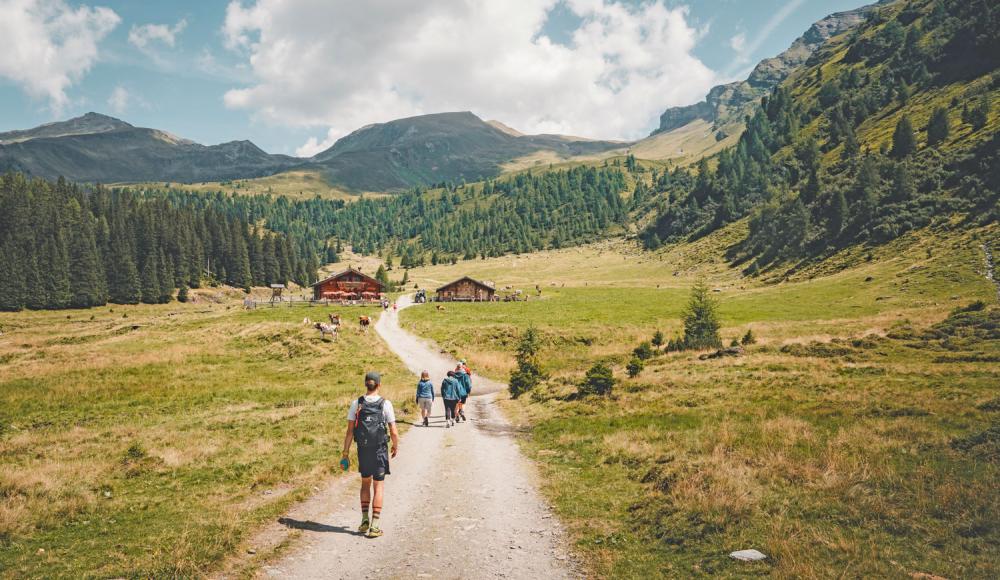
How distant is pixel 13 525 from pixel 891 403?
24152mm

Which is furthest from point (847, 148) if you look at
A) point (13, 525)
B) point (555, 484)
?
point (13, 525)

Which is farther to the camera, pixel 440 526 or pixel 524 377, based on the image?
pixel 524 377

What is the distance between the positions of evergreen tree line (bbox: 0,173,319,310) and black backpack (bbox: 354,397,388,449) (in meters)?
112

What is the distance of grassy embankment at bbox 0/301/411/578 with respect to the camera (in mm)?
8430

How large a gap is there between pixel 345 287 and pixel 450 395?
81147 millimetres

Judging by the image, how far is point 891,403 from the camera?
55.3 feet

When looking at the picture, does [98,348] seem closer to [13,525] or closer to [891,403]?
[13,525]

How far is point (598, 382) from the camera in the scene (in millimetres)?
24000

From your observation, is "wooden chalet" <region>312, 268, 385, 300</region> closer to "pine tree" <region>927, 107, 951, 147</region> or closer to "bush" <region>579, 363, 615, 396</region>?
"bush" <region>579, 363, 615, 396</region>

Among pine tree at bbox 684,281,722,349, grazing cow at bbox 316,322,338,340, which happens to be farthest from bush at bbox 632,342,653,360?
grazing cow at bbox 316,322,338,340

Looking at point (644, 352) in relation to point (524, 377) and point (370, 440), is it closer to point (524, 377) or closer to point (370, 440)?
point (524, 377)

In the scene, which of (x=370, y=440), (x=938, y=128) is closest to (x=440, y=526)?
(x=370, y=440)

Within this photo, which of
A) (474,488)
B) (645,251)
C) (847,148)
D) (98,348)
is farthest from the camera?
(645,251)

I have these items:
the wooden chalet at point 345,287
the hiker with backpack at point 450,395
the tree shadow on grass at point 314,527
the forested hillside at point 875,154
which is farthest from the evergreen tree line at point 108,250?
the forested hillside at point 875,154
